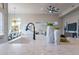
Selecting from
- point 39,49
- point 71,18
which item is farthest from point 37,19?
point 39,49

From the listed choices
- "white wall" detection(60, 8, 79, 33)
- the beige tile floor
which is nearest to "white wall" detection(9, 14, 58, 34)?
"white wall" detection(60, 8, 79, 33)

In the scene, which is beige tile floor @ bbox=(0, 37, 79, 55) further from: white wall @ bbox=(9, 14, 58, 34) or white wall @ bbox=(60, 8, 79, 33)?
white wall @ bbox=(9, 14, 58, 34)

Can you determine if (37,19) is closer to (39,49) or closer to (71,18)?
(71,18)

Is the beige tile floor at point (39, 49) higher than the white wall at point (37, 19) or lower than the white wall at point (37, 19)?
lower

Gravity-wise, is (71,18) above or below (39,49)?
above

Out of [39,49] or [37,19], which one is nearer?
[39,49]

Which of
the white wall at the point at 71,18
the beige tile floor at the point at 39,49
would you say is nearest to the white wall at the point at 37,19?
the white wall at the point at 71,18

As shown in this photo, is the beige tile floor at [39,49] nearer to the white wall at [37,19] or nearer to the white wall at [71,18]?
the white wall at [71,18]

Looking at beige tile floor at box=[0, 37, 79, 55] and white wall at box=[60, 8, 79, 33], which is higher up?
white wall at box=[60, 8, 79, 33]

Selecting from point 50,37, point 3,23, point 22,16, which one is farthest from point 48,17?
point 50,37

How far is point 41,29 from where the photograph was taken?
11.2 meters

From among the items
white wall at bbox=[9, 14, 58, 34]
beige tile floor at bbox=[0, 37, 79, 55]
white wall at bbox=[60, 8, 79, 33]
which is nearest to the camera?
beige tile floor at bbox=[0, 37, 79, 55]

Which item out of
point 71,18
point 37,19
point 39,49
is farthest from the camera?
point 37,19
